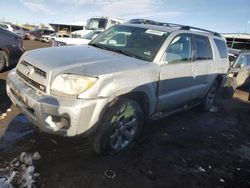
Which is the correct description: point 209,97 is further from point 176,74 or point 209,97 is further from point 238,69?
point 238,69

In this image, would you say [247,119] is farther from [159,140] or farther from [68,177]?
[68,177]

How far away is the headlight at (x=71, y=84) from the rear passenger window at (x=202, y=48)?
2708 mm

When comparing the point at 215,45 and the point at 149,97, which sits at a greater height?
the point at 215,45

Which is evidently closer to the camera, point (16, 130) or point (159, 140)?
point (16, 130)

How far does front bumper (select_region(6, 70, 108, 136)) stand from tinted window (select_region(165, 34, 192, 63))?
1622 millimetres

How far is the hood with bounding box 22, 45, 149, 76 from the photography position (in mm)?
3328

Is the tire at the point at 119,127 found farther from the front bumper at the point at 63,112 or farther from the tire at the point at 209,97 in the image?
the tire at the point at 209,97


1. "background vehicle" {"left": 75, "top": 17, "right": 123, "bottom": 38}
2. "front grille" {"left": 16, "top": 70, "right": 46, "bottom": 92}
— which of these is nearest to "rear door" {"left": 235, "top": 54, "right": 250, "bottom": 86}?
"front grille" {"left": 16, "top": 70, "right": 46, "bottom": 92}

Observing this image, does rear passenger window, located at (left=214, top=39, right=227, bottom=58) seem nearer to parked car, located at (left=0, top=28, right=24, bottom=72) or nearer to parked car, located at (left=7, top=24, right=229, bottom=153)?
parked car, located at (left=7, top=24, right=229, bottom=153)

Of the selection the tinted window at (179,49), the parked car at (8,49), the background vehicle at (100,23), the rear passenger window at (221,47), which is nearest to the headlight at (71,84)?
the tinted window at (179,49)

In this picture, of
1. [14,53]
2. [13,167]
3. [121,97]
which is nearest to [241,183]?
[121,97]

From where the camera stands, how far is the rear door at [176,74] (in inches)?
168

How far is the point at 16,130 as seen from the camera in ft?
13.8

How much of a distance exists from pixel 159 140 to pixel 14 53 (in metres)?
5.49
